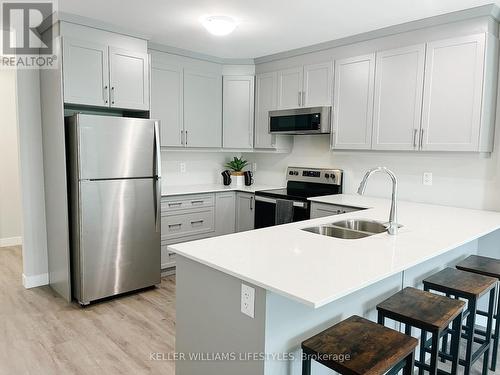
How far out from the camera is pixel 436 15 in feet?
9.61

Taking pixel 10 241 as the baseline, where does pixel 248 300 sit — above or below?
above

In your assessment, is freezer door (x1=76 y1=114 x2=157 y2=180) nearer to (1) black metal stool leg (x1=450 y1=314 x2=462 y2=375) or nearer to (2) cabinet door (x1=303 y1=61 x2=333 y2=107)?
(2) cabinet door (x1=303 y1=61 x2=333 y2=107)

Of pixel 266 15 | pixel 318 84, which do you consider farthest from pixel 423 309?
pixel 318 84

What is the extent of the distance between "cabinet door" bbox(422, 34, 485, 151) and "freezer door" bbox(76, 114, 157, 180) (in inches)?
96.1

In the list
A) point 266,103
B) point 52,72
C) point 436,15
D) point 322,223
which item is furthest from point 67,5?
point 436,15

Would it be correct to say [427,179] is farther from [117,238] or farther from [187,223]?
[117,238]

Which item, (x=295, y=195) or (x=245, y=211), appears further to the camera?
(x=245, y=211)

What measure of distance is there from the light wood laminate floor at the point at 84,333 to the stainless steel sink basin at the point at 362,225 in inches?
43.8

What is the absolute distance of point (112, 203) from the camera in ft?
10.5

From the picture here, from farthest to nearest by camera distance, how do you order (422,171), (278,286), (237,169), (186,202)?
(237,169) → (186,202) → (422,171) → (278,286)

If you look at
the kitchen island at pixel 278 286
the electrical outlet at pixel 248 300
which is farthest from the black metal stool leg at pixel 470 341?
the electrical outlet at pixel 248 300

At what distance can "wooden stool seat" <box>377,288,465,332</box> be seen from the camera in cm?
165

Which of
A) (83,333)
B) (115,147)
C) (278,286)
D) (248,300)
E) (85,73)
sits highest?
(85,73)

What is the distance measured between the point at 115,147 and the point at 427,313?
8.63ft
